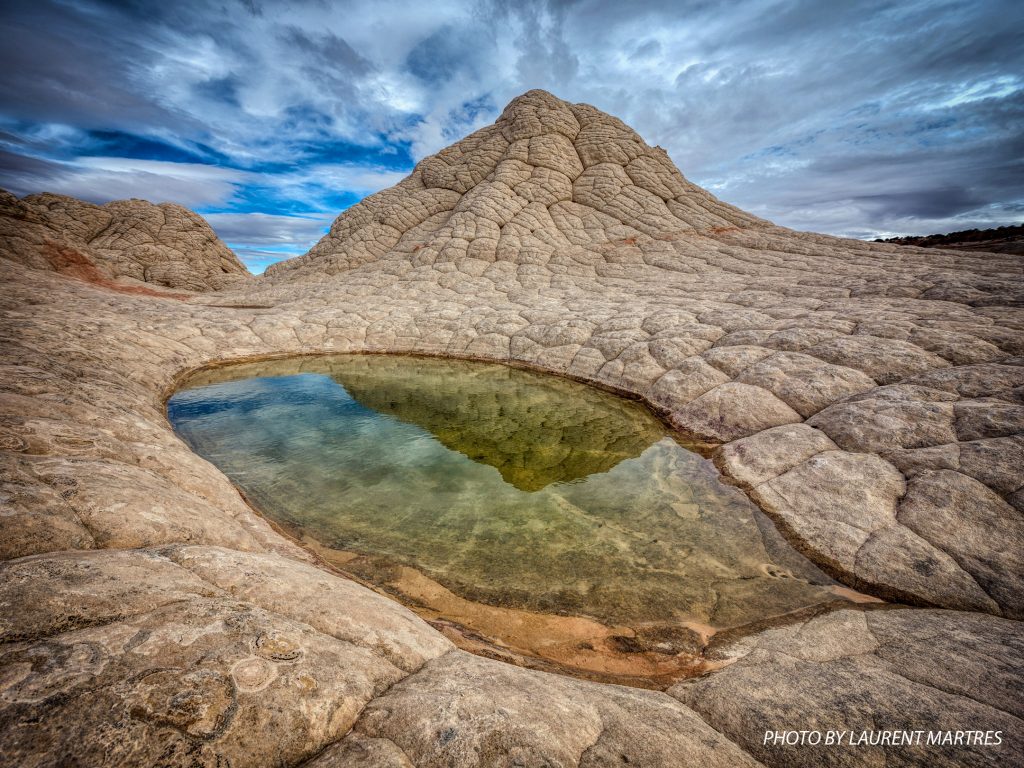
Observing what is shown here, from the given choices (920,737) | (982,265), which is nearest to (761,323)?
(920,737)

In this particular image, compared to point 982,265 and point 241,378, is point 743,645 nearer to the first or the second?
point 241,378

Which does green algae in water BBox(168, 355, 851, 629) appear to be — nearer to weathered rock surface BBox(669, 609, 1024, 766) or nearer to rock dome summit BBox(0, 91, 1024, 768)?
rock dome summit BBox(0, 91, 1024, 768)

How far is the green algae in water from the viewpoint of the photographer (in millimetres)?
4516

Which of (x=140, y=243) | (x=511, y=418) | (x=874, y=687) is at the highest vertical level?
(x=140, y=243)

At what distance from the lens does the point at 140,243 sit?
91.1ft

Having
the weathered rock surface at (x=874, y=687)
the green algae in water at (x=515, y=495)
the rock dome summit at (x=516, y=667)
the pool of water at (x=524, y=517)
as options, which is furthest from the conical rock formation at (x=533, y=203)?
the weathered rock surface at (x=874, y=687)

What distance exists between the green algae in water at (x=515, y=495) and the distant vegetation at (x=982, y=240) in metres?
25.1

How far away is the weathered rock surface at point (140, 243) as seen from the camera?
2220cm

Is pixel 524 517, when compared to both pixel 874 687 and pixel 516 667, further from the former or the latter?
pixel 874 687

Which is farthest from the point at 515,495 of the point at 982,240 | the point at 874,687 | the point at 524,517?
the point at 982,240

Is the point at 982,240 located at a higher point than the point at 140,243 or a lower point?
higher

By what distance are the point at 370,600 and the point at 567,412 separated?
22.7 feet

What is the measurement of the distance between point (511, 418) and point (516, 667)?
6.47 m

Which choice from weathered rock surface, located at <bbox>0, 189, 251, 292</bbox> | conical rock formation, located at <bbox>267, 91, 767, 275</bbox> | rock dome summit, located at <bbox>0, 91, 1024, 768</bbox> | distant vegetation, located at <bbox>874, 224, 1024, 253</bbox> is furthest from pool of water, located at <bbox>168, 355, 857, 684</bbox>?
distant vegetation, located at <bbox>874, 224, 1024, 253</bbox>
